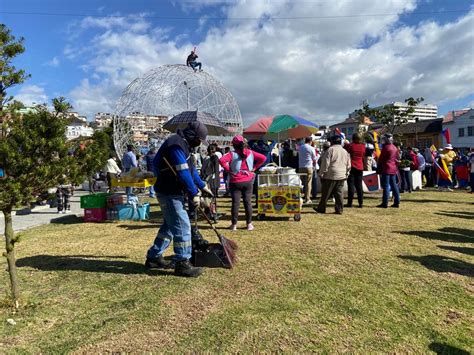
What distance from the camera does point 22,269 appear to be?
459 centimetres

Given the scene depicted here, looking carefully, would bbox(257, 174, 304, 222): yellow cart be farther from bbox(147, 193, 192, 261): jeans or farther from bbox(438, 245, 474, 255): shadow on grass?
bbox(147, 193, 192, 261): jeans

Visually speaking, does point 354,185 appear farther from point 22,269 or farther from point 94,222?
point 22,269

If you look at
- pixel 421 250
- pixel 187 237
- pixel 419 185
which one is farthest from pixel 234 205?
pixel 419 185

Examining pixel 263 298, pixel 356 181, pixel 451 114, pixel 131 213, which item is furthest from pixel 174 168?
pixel 451 114

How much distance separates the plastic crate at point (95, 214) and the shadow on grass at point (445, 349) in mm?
7147

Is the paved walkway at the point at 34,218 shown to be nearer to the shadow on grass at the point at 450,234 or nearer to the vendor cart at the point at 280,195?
the vendor cart at the point at 280,195

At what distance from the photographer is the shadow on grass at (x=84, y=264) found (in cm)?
444

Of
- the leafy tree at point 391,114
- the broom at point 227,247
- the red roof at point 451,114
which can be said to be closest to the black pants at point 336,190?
the broom at point 227,247

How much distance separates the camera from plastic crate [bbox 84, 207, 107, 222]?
8.06 meters

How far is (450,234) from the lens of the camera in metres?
6.19

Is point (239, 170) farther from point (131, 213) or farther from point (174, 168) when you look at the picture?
point (131, 213)

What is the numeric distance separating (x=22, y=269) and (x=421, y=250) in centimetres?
561

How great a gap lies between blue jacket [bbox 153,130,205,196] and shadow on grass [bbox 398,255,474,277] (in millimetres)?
3125

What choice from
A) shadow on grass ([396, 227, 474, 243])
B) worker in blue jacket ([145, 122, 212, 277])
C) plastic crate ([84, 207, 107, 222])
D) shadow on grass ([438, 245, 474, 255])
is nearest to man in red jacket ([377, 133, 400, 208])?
shadow on grass ([396, 227, 474, 243])
